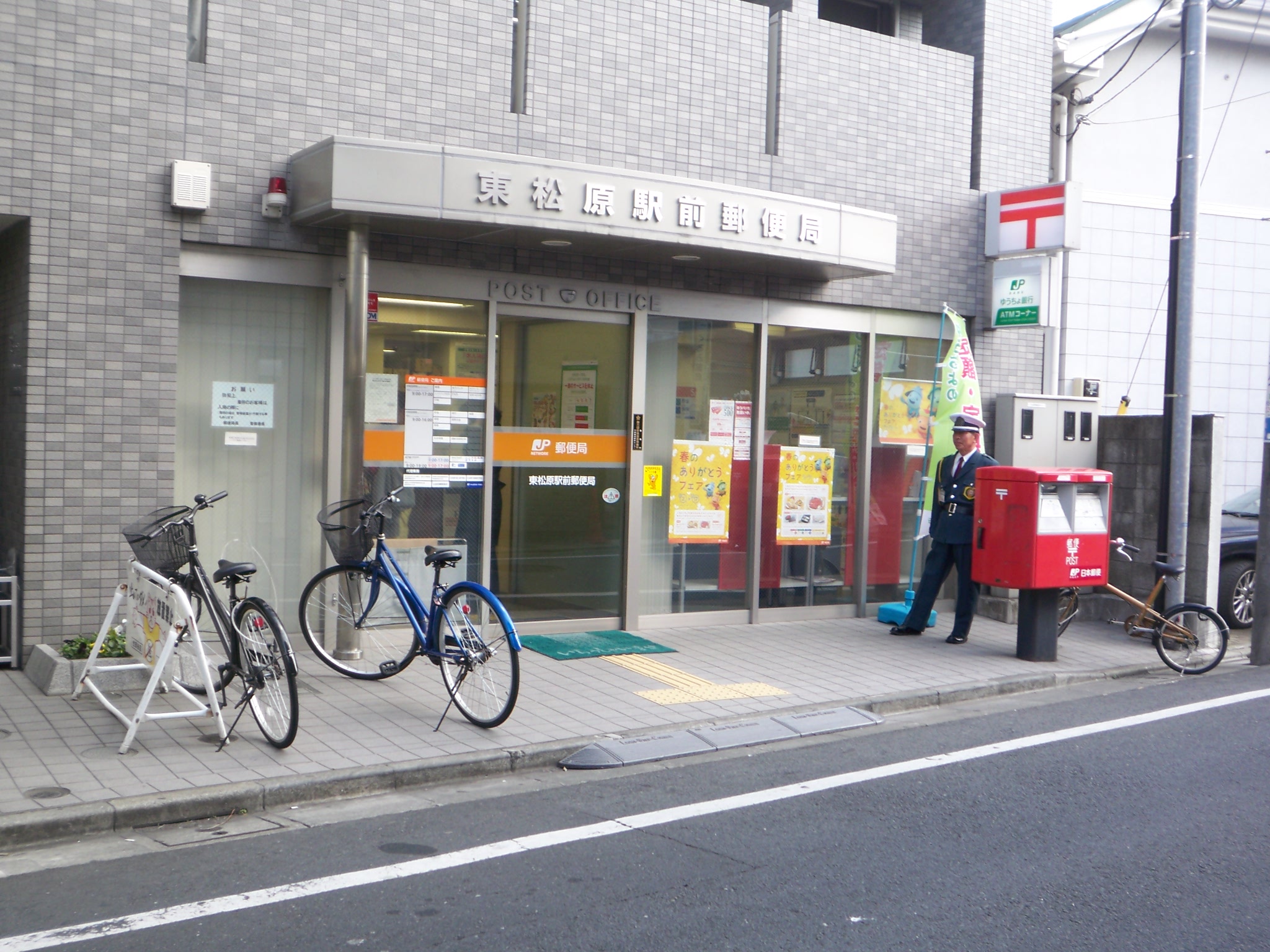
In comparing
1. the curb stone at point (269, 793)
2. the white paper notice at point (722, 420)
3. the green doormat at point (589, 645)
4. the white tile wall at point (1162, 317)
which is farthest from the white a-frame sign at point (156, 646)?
the white tile wall at point (1162, 317)

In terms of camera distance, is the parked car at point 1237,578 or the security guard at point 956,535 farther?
the parked car at point 1237,578

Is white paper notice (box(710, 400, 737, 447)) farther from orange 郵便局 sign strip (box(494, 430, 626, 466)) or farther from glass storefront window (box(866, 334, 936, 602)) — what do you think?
glass storefront window (box(866, 334, 936, 602))

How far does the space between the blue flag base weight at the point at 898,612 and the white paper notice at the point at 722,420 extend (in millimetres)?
2203

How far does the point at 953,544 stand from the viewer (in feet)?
34.7

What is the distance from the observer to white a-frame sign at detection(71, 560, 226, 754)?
6.20m

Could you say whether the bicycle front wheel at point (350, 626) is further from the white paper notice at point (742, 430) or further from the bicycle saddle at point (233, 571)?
the white paper notice at point (742, 430)

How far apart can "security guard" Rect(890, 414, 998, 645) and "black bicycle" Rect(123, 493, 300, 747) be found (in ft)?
19.6

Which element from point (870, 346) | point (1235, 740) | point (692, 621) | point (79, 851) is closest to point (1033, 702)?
point (1235, 740)

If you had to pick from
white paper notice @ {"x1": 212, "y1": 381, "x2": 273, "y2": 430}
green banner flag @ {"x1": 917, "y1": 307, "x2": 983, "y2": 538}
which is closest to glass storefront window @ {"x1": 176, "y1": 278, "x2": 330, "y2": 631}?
white paper notice @ {"x1": 212, "y1": 381, "x2": 273, "y2": 430}

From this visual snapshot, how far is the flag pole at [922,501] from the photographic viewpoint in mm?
11133

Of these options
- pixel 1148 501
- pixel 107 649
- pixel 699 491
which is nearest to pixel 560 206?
pixel 699 491

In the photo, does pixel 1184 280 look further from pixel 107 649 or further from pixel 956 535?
pixel 107 649

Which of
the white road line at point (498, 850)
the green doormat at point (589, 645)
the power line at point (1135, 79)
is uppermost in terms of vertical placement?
the power line at point (1135, 79)

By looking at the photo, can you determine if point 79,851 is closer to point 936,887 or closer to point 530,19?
point 936,887
